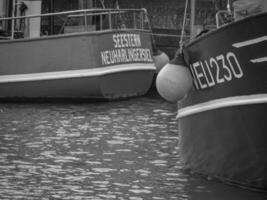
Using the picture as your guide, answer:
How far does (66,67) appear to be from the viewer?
1608 centimetres

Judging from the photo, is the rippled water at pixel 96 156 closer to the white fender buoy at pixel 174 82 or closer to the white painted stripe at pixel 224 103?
the white painted stripe at pixel 224 103

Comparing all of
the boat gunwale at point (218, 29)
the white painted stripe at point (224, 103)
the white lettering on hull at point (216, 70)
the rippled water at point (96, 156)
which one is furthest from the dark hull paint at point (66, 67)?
the white lettering on hull at point (216, 70)

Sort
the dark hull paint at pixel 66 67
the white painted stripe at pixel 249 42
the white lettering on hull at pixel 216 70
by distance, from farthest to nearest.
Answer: the dark hull paint at pixel 66 67, the white lettering on hull at pixel 216 70, the white painted stripe at pixel 249 42

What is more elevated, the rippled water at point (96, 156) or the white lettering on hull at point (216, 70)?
the white lettering on hull at point (216, 70)

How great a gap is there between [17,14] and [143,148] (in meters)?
7.62

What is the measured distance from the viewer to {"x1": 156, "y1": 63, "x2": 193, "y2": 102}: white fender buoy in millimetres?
8074

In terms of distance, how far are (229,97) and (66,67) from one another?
867 cm

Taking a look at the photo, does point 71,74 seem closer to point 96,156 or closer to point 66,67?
point 66,67

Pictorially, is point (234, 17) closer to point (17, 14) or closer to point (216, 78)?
point (216, 78)

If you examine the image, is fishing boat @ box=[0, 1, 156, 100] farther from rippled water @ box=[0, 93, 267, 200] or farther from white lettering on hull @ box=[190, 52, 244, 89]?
white lettering on hull @ box=[190, 52, 244, 89]

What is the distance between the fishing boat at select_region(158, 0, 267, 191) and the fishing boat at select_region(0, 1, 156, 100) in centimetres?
738

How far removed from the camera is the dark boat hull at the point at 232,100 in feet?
24.2

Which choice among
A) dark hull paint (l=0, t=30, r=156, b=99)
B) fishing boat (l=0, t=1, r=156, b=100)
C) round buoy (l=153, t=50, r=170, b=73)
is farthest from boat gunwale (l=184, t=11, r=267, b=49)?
round buoy (l=153, t=50, r=170, b=73)

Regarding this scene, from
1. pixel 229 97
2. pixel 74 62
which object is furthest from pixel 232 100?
pixel 74 62
